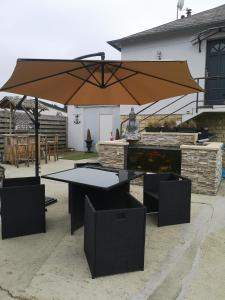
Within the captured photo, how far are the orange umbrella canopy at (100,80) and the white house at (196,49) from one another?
184 inches

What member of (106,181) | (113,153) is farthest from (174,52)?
(106,181)

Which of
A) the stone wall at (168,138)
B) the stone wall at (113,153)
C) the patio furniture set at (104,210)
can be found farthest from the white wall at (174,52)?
the patio furniture set at (104,210)

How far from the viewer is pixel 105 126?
50.3 ft

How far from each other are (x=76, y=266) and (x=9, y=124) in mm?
10268

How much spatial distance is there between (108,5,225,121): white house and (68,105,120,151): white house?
12.9 feet

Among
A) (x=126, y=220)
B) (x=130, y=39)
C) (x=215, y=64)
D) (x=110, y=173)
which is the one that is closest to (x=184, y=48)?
(x=215, y=64)

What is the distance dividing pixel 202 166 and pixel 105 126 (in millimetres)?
9430

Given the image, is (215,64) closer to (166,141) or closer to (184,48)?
(184,48)

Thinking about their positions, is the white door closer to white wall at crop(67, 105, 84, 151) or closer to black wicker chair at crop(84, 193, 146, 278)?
white wall at crop(67, 105, 84, 151)

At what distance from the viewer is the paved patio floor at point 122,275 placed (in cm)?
261

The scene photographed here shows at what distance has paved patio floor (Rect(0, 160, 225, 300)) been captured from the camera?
8.57 ft

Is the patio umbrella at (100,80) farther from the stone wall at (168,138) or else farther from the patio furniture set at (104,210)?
the stone wall at (168,138)

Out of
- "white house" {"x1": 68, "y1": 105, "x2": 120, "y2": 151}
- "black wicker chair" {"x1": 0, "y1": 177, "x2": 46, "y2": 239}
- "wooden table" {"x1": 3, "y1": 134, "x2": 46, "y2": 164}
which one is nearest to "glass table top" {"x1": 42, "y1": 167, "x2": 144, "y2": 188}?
"black wicker chair" {"x1": 0, "y1": 177, "x2": 46, "y2": 239}

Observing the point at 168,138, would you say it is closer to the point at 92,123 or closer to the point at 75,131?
the point at 92,123
